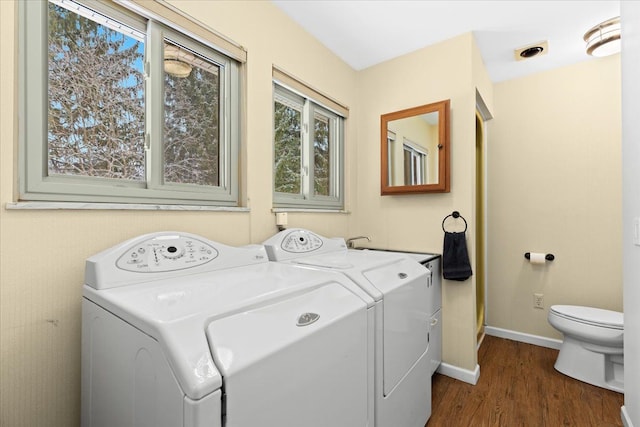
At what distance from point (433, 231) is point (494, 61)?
5.17 ft

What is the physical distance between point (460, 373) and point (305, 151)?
197 centimetres

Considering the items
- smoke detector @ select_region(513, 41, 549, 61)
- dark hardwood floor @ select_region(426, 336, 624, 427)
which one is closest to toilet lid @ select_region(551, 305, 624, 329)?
dark hardwood floor @ select_region(426, 336, 624, 427)

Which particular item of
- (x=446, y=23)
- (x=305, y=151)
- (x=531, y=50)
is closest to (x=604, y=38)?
(x=531, y=50)

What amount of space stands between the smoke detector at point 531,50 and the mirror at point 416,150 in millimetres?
822

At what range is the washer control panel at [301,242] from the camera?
69.9 inches

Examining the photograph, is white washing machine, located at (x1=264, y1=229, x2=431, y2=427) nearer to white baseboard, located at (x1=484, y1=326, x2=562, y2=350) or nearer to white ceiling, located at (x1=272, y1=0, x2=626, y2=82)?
white ceiling, located at (x1=272, y1=0, x2=626, y2=82)

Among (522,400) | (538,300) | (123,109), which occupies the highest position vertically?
(123,109)

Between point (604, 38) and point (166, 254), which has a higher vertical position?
point (604, 38)

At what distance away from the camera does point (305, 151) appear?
2348 millimetres

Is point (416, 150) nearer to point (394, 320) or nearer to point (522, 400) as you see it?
point (394, 320)

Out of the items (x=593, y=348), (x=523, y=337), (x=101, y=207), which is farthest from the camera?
(x=523, y=337)

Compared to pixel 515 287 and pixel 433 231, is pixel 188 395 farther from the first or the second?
pixel 515 287

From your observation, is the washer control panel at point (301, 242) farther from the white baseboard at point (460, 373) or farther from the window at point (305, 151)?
the white baseboard at point (460, 373)

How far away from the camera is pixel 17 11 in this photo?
3.33 feet
